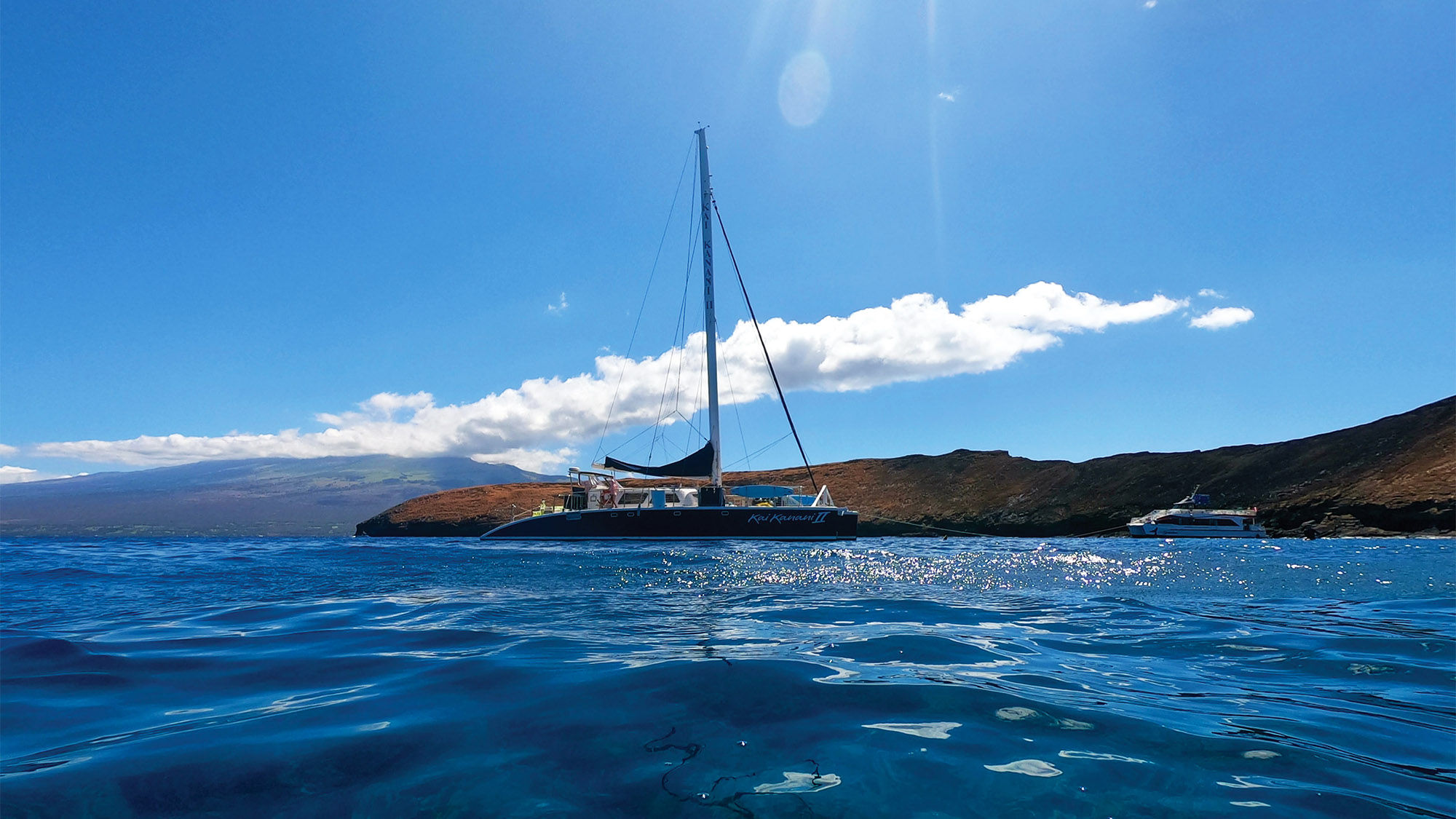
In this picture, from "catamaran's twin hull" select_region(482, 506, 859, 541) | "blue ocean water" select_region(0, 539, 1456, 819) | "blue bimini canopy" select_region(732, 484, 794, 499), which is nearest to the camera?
"blue ocean water" select_region(0, 539, 1456, 819)

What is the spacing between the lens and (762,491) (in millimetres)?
27016

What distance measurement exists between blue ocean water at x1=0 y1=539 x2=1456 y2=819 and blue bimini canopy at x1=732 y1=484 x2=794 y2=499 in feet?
59.0

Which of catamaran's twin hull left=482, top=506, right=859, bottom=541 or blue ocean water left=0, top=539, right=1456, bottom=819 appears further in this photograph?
catamaran's twin hull left=482, top=506, right=859, bottom=541

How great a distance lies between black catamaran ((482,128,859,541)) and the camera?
952 inches

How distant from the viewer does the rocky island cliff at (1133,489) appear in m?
30.6

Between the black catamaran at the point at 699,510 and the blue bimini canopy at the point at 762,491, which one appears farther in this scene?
the blue bimini canopy at the point at 762,491

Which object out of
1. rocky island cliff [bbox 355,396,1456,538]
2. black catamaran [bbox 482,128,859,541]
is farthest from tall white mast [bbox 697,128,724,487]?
rocky island cliff [bbox 355,396,1456,538]

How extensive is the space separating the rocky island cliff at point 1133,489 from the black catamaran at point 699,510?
12.8m

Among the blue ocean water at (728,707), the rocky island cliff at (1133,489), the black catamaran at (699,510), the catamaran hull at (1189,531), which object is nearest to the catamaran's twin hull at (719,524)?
the black catamaran at (699,510)

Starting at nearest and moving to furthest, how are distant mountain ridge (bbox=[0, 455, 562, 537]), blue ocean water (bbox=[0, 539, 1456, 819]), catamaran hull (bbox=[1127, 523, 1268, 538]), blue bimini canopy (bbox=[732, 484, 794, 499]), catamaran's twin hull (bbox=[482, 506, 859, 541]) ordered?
blue ocean water (bbox=[0, 539, 1456, 819]) < catamaran's twin hull (bbox=[482, 506, 859, 541]) < blue bimini canopy (bbox=[732, 484, 794, 499]) < catamaran hull (bbox=[1127, 523, 1268, 538]) < distant mountain ridge (bbox=[0, 455, 562, 537])

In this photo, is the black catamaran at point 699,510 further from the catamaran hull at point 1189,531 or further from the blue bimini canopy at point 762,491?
the catamaran hull at point 1189,531

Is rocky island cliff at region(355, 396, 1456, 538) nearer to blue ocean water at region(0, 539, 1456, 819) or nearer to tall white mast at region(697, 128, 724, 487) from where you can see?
tall white mast at region(697, 128, 724, 487)

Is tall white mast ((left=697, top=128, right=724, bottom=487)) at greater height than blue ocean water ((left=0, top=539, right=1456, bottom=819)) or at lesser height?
greater

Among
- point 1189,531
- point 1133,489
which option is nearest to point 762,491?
point 1189,531
